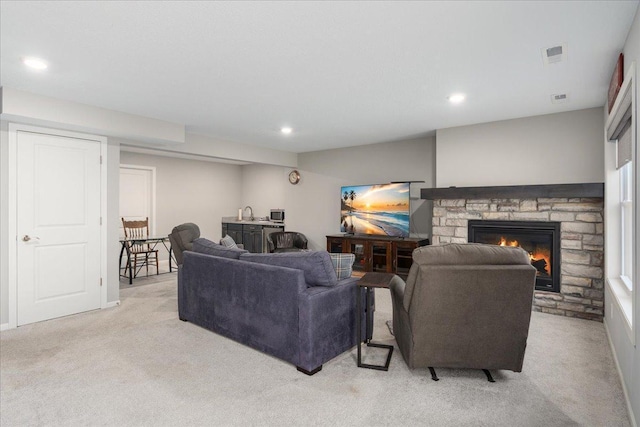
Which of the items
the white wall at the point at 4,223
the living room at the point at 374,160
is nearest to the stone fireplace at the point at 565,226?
the living room at the point at 374,160

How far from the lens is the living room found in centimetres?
344

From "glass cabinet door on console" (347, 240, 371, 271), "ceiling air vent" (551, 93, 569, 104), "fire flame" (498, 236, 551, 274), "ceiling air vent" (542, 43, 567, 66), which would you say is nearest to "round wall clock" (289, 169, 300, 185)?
"glass cabinet door on console" (347, 240, 371, 271)

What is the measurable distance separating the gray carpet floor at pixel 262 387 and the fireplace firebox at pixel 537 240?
2.98 ft

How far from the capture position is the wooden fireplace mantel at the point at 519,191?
374 centimetres

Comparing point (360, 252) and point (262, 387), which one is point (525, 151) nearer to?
point (360, 252)

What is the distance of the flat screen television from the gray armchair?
3.21m

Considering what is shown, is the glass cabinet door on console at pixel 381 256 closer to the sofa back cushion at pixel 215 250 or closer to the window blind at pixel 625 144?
the sofa back cushion at pixel 215 250

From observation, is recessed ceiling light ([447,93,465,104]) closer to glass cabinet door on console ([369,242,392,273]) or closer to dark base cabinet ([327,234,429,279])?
dark base cabinet ([327,234,429,279])

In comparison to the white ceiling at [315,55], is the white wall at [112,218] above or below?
below

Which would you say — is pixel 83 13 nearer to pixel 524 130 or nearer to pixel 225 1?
pixel 225 1

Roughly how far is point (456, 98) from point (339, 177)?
3.32 metres

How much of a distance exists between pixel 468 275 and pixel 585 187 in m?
2.44

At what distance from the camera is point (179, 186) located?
802 cm

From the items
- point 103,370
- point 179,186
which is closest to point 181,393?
point 103,370
